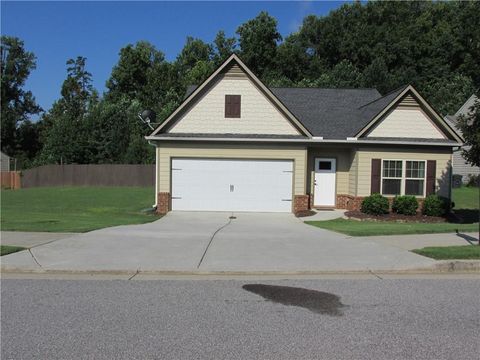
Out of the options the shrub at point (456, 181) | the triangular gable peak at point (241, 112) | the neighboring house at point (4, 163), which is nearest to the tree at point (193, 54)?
the neighboring house at point (4, 163)

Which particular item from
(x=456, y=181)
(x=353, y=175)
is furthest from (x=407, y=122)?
(x=456, y=181)

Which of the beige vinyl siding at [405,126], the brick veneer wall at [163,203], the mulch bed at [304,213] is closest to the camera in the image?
the mulch bed at [304,213]

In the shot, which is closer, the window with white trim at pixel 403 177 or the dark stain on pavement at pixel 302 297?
the dark stain on pavement at pixel 302 297

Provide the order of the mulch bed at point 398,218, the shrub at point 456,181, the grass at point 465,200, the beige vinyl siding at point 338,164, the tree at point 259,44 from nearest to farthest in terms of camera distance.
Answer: the mulch bed at point 398,218 → the beige vinyl siding at point 338,164 → the grass at point 465,200 → the shrub at point 456,181 → the tree at point 259,44

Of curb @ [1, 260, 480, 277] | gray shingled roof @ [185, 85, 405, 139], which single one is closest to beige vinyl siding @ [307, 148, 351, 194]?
gray shingled roof @ [185, 85, 405, 139]

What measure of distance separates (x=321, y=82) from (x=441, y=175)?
1184 inches

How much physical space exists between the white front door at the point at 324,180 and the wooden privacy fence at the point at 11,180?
29642mm

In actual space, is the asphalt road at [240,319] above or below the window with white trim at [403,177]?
below

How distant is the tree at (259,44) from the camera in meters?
60.6

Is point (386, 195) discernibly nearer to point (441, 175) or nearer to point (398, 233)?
point (441, 175)

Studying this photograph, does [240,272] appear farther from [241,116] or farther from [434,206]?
[434,206]

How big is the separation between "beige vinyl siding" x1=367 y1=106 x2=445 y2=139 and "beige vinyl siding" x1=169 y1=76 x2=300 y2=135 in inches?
150

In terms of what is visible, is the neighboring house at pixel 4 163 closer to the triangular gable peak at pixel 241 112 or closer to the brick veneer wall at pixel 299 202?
the triangular gable peak at pixel 241 112

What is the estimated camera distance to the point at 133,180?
37.8 m
